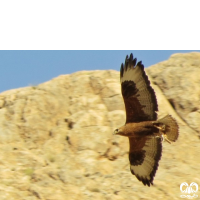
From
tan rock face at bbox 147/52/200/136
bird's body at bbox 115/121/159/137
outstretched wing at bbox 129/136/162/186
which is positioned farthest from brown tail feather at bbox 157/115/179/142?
tan rock face at bbox 147/52/200/136

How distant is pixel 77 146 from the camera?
15.3m

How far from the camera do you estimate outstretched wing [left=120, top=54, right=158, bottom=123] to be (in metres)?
13.0

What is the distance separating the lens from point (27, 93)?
1673cm

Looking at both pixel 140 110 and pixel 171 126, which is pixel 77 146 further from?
pixel 171 126

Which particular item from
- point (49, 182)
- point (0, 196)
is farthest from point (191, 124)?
point (0, 196)

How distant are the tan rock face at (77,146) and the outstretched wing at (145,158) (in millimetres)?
297

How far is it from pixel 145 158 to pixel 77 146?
213 centimetres

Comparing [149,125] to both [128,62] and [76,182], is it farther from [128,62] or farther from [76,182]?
[76,182]

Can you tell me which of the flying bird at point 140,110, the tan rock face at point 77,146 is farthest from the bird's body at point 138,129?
the tan rock face at point 77,146

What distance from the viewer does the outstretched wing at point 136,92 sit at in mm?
13023

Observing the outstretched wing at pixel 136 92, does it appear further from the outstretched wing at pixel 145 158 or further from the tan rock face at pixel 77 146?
the tan rock face at pixel 77 146

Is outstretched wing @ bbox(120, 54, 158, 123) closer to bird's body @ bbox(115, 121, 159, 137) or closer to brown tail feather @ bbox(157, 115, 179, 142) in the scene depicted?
bird's body @ bbox(115, 121, 159, 137)

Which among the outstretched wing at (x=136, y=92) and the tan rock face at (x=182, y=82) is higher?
the tan rock face at (x=182, y=82)
